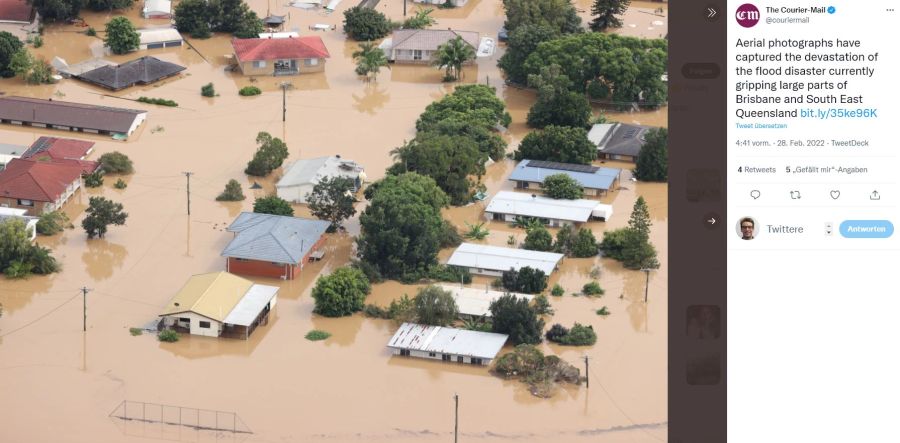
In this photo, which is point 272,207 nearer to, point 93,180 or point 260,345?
point 93,180

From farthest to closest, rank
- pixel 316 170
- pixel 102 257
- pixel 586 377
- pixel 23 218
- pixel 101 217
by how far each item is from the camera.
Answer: pixel 316 170 < pixel 101 217 < pixel 23 218 < pixel 102 257 < pixel 586 377

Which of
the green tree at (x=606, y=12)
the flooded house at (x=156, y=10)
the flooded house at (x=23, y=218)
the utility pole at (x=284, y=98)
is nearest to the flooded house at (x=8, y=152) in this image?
the flooded house at (x=23, y=218)

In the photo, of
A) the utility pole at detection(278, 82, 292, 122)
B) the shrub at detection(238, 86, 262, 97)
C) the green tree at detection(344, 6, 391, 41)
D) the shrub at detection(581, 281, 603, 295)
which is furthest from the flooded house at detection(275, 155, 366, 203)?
the green tree at detection(344, 6, 391, 41)

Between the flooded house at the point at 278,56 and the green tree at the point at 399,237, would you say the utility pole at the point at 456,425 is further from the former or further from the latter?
the flooded house at the point at 278,56

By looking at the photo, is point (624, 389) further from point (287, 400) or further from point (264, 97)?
point (264, 97)

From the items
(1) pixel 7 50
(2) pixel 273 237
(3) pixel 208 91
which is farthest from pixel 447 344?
(1) pixel 7 50

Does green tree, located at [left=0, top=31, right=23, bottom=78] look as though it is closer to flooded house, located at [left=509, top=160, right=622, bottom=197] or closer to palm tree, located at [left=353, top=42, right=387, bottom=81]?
palm tree, located at [left=353, top=42, right=387, bottom=81]
